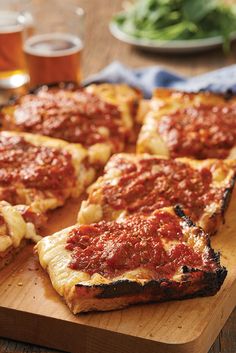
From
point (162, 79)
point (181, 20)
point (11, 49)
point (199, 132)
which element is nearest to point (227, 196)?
point (199, 132)

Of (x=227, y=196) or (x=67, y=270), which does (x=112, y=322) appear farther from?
(x=227, y=196)

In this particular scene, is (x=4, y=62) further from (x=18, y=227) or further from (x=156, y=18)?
(x=18, y=227)

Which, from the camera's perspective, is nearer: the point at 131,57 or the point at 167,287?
the point at 167,287

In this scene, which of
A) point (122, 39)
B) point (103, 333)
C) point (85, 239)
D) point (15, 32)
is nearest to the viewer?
point (103, 333)

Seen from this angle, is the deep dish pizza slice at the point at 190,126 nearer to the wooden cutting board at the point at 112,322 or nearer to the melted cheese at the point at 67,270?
the melted cheese at the point at 67,270

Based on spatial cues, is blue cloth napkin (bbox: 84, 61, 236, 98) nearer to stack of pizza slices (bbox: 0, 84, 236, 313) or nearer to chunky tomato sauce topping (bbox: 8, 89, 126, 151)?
stack of pizza slices (bbox: 0, 84, 236, 313)

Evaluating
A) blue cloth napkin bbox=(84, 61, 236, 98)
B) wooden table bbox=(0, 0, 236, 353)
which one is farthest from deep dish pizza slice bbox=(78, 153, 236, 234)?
wooden table bbox=(0, 0, 236, 353)

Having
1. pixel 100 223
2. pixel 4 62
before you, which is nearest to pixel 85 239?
pixel 100 223
